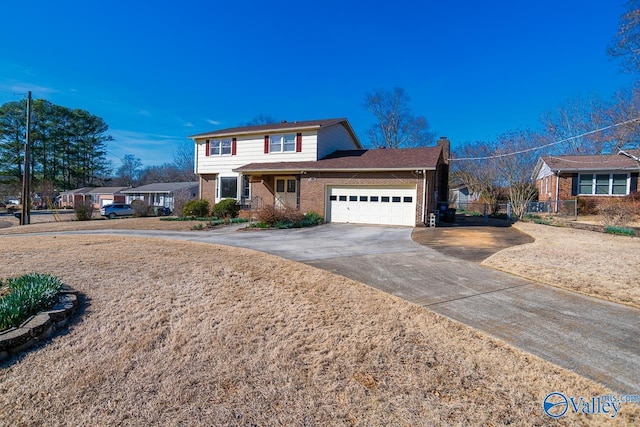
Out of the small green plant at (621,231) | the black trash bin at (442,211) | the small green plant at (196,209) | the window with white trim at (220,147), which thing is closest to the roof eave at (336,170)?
the window with white trim at (220,147)

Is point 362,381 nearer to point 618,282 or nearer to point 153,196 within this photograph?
point 618,282

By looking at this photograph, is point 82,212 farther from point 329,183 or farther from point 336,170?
point 336,170

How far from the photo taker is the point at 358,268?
23.5 feet

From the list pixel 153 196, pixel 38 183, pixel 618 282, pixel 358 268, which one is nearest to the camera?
pixel 618 282

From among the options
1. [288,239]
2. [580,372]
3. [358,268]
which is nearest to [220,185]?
[288,239]

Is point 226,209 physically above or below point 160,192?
below

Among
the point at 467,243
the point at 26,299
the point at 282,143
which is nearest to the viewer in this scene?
the point at 26,299

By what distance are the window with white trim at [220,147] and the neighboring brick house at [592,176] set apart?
22531mm

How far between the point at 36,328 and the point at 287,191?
53.6ft

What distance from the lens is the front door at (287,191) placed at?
19656 millimetres

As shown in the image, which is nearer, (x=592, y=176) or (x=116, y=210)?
(x=592, y=176)

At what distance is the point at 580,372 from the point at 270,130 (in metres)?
20.0

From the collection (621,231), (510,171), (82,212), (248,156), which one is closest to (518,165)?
(510,171)

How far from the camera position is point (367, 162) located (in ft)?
58.9
